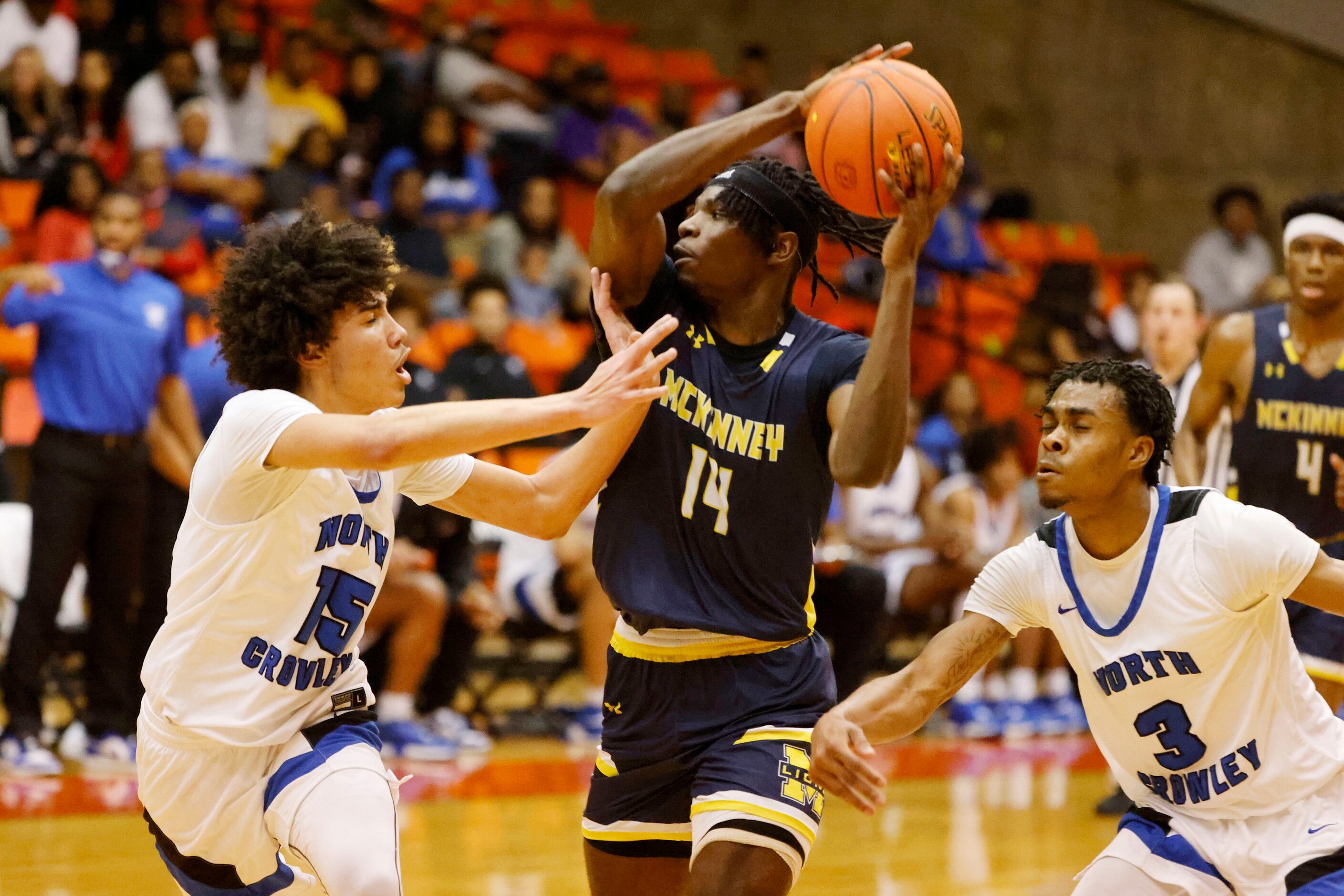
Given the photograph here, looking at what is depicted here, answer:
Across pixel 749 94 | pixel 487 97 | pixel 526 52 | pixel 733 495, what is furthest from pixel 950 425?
pixel 733 495

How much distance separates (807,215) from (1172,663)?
1311mm

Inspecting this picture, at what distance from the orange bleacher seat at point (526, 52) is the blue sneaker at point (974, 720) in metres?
6.06

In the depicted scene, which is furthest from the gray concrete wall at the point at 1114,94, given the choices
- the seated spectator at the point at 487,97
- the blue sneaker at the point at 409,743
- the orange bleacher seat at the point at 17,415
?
the blue sneaker at the point at 409,743

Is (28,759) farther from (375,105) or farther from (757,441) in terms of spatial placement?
(375,105)

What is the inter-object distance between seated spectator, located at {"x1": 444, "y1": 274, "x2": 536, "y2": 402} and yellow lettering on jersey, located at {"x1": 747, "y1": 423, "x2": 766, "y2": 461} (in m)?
4.89

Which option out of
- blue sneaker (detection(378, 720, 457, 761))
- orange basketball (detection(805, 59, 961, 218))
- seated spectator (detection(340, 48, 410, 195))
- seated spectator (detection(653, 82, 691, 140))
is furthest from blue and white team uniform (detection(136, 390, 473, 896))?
seated spectator (detection(653, 82, 691, 140))

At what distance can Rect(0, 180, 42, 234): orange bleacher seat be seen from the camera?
887 cm

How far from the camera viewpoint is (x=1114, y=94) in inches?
585

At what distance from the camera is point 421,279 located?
31.8ft

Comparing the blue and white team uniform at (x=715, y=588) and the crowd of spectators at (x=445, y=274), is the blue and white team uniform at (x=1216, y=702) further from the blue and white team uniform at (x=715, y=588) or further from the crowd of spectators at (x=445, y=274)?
the crowd of spectators at (x=445, y=274)

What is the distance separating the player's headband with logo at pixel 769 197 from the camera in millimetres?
3527

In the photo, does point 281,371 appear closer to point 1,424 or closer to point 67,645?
point 67,645

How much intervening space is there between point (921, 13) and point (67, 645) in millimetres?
10048

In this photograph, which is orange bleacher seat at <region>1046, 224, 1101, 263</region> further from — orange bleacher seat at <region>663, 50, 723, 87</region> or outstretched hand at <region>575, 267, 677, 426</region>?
outstretched hand at <region>575, 267, 677, 426</region>
